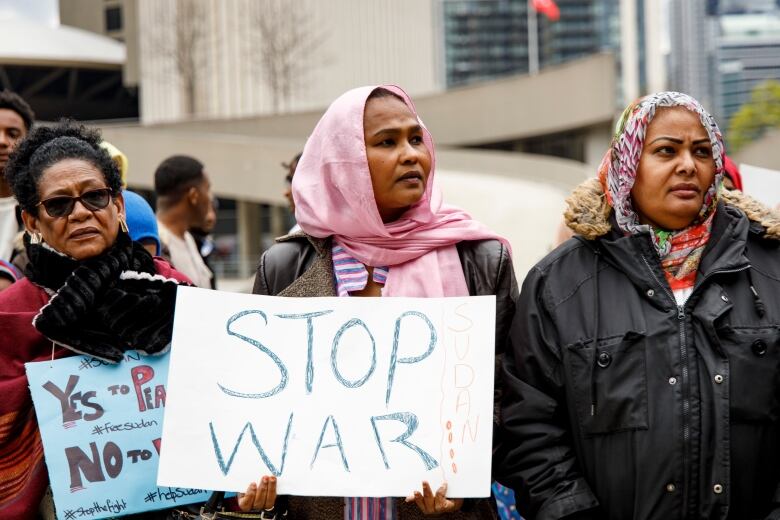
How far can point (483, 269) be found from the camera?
9.68ft

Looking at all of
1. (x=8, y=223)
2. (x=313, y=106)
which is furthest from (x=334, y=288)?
(x=313, y=106)

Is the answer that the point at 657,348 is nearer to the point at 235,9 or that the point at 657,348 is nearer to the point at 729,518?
the point at 729,518

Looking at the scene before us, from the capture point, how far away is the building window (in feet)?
140

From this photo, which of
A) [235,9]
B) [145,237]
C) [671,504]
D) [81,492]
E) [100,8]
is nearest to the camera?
[671,504]

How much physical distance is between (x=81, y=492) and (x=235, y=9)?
32.0 metres

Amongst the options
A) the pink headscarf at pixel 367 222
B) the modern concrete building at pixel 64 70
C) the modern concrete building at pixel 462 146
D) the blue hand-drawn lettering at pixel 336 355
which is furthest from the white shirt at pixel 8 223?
the modern concrete building at pixel 64 70

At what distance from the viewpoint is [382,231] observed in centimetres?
290

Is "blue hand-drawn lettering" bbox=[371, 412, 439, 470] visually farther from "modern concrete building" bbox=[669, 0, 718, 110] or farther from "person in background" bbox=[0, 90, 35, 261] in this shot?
"modern concrete building" bbox=[669, 0, 718, 110]

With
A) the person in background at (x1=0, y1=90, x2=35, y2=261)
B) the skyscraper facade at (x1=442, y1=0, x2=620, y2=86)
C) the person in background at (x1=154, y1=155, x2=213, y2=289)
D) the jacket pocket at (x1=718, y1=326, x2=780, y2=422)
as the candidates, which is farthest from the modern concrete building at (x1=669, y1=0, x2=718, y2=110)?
the jacket pocket at (x1=718, y1=326, x2=780, y2=422)

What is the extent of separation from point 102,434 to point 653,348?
63.9 inches

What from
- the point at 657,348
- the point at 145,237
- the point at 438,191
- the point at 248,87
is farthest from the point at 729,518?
the point at 248,87

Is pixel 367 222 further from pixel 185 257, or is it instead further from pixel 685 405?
pixel 185 257

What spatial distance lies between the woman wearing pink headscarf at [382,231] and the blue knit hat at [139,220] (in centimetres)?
126

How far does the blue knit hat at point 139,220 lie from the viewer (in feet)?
13.4
